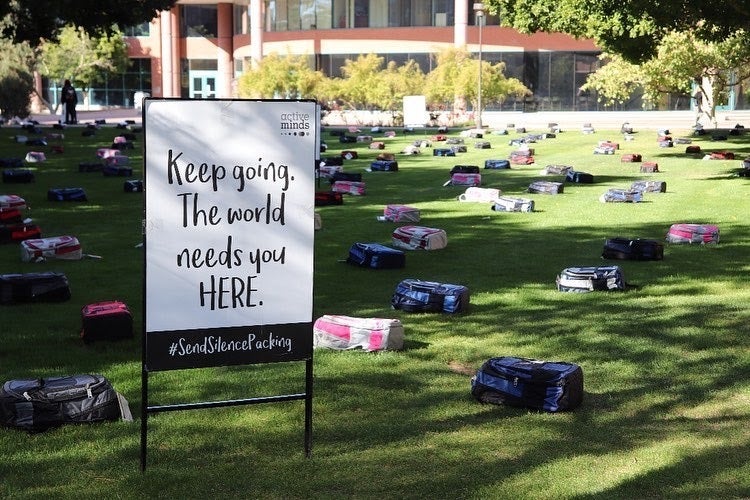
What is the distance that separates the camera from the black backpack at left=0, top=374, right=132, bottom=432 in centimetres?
658

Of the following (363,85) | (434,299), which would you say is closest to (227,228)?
(434,299)

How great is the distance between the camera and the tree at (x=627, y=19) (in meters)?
23.2

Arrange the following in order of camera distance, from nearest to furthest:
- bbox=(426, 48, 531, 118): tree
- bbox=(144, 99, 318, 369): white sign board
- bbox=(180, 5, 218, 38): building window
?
1. bbox=(144, 99, 318, 369): white sign board
2. bbox=(426, 48, 531, 118): tree
3. bbox=(180, 5, 218, 38): building window

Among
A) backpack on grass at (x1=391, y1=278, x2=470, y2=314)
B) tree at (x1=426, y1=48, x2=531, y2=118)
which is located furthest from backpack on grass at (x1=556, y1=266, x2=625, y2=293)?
tree at (x1=426, y1=48, x2=531, y2=118)

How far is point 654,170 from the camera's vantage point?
28.8m

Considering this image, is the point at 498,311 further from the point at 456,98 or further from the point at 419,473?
the point at 456,98

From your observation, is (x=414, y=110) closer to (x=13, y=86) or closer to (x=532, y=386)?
(x=13, y=86)

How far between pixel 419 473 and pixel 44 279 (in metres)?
6.39

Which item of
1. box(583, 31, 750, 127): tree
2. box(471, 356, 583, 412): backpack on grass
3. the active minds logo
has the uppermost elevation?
box(583, 31, 750, 127): tree

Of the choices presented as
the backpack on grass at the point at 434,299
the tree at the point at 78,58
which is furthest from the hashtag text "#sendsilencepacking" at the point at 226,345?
the tree at the point at 78,58

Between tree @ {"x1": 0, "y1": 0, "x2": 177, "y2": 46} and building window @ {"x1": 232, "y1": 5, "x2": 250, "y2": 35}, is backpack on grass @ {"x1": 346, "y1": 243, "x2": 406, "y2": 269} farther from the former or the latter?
building window @ {"x1": 232, "y1": 5, "x2": 250, "y2": 35}

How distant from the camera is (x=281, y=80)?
6203cm

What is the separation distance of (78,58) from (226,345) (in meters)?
74.1

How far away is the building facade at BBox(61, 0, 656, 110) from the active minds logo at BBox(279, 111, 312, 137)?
5646 centimetres
